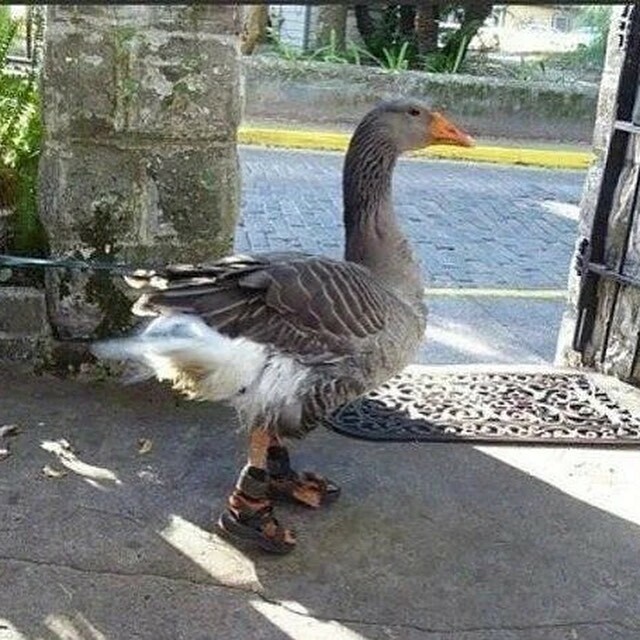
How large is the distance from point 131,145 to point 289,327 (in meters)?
1.44

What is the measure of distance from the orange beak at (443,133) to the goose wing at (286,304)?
579 mm

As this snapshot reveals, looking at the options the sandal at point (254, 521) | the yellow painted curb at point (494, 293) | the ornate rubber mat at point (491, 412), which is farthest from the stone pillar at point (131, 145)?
the yellow painted curb at point (494, 293)

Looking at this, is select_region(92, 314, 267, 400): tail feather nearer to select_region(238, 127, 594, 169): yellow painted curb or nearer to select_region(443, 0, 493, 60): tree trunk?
select_region(238, 127, 594, 169): yellow painted curb

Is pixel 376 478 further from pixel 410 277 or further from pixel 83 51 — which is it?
pixel 83 51

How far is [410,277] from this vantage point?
133 inches

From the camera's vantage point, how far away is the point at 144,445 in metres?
3.86

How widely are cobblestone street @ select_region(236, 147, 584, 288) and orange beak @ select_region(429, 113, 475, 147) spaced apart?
11.1ft

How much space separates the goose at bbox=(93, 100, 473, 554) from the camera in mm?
3025

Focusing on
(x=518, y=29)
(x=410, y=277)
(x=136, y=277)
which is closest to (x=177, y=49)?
(x=136, y=277)

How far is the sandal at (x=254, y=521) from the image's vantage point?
316 cm

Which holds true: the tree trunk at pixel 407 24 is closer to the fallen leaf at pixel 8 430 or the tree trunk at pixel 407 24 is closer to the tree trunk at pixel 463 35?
the tree trunk at pixel 463 35

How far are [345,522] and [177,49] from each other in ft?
6.27

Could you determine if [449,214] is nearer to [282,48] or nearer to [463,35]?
[282,48]

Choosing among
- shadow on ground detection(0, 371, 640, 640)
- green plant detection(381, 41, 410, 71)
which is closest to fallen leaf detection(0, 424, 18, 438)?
shadow on ground detection(0, 371, 640, 640)
